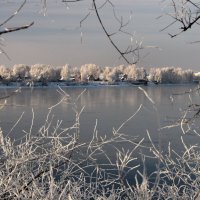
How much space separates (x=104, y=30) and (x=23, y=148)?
130 centimetres

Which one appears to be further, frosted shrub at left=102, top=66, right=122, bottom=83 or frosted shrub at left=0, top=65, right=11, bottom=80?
frosted shrub at left=102, top=66, right=122, bottom=83

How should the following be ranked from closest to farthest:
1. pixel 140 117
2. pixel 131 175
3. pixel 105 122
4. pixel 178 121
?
pixel 178 121
pixel 131 175
pixel 105 122
pixel 140 117

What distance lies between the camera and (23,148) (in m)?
2.21

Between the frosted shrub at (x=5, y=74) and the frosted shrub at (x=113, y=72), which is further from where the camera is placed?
the frosted shrub at (x=113, y=72)

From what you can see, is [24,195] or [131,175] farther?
[131,175]

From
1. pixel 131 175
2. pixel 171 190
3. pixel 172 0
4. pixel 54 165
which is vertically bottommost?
pixel 131 175

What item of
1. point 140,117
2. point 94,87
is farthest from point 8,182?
point 94,87

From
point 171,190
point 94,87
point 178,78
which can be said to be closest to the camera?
point 171,190

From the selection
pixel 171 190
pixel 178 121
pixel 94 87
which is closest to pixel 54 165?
pixel 171 190

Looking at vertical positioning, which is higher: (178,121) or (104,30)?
(104,30)

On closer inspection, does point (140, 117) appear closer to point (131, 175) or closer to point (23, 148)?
point (131, 175)

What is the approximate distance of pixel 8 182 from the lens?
1.98 m

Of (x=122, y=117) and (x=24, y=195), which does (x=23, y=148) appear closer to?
(x=24, y=195)

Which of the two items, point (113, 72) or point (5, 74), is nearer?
point (5, 74)
